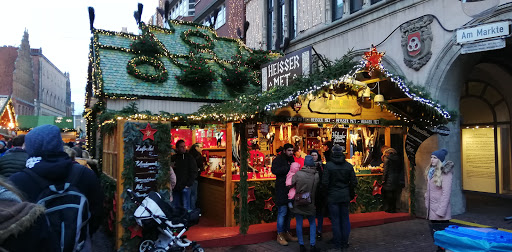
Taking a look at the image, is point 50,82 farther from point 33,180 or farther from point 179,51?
point 33,180

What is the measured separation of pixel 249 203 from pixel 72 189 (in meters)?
6.38

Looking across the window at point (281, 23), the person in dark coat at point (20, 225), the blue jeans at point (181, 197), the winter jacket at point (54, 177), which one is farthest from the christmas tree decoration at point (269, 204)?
the window at point (281, 23)

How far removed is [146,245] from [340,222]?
12.3ft

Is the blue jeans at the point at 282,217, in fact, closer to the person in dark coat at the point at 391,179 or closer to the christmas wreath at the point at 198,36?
the person in dark coat at the point at 391,179

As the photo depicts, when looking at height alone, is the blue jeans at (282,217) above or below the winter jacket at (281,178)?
below

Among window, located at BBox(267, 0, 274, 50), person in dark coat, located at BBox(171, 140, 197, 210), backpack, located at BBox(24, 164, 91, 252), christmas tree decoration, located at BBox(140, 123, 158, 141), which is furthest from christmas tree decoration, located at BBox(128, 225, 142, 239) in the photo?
window, located at BBox(267, 0, 274, 50)

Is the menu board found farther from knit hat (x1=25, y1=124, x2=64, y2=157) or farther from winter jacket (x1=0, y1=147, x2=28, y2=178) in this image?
knit hat (x1=25, y1=124, x2=64, y2=157)

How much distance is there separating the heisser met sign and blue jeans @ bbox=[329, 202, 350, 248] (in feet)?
9.46

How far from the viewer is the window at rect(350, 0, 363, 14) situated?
1329cm

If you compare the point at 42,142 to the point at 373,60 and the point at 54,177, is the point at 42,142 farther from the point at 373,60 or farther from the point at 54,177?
the point at 373,60

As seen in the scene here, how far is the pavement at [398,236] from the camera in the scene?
7.63m

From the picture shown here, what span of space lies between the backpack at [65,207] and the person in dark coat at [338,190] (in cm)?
510

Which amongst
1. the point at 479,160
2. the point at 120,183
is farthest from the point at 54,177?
the point at 479,160

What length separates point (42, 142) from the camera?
9.59 ft
